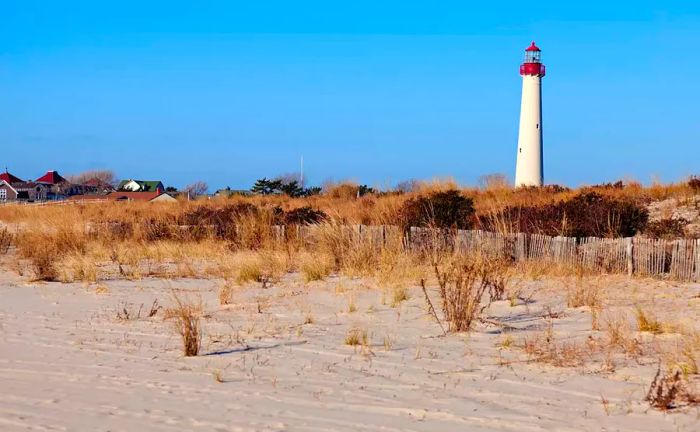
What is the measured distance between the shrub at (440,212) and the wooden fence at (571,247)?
4.50 feet

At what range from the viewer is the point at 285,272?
13.4 meters

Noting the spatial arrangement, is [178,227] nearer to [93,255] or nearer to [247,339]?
[93,255]

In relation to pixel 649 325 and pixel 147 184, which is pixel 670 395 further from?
pixel 147 184

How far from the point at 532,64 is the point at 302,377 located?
3242 centimetres

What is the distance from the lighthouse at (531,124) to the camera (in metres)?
35.0

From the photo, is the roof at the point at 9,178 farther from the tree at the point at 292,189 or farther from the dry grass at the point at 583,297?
the dry grass at the point at 583,297

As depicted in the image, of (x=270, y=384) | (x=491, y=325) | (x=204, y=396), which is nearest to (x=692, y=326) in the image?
(x=491, y=325)

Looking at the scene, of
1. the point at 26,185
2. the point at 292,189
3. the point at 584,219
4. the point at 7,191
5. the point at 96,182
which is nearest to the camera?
the point at 584,219

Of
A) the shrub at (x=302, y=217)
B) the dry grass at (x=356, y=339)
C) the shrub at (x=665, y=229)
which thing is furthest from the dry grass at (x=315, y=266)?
the shrub at (x=665, y=229)

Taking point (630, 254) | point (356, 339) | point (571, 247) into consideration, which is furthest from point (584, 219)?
point (356, 339)

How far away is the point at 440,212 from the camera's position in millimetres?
17281

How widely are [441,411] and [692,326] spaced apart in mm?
3842

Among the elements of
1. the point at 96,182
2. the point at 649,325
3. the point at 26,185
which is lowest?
the point at 649,325

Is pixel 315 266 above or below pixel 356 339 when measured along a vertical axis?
above
